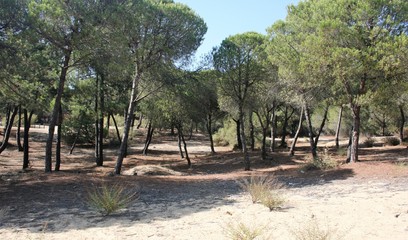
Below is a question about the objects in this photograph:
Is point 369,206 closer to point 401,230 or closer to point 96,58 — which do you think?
point 401,230

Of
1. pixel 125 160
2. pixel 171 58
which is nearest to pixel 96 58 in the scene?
pixel 171 58

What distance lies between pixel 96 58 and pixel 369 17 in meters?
10.5

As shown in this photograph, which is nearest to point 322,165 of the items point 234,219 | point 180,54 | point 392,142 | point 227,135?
point 180,54

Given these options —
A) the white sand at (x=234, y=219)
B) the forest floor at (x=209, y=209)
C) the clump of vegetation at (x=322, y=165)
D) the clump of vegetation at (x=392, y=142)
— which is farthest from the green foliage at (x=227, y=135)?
the white sand at (x=234, y=219)

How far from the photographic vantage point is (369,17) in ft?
42.9

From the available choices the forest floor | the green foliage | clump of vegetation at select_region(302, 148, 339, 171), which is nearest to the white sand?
the forest floor

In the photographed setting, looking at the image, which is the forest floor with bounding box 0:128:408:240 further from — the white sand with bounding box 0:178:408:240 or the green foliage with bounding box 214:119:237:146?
the green foliage with bounding box 214:119:237:146

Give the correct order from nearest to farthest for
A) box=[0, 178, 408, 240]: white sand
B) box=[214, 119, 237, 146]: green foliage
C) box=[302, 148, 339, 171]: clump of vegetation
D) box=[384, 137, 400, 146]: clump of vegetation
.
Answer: box=[0, 178, 408, 240]: white sand → box=[302, 148, 339, 171]: clump of vegetation → box=[384, 137, 400, 146]: clump of vegetation → box=[214, 119, 237, 146]: green foliage

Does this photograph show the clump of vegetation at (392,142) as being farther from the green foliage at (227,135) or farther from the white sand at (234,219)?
the white sand at (234,219)

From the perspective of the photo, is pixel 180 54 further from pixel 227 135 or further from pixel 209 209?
pixel 227 135

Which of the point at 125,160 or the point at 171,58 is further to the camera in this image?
the point at 125,160

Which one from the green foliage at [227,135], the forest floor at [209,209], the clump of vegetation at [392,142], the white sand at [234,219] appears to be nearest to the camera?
the white sand at [234,219]

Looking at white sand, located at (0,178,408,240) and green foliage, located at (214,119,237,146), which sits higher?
green foliage, located at (214,119,237,146)

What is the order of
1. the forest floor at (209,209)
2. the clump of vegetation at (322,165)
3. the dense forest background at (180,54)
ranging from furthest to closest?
1. the clump of vegetation at (322,165)
2. the dense forest background at (180,54)
3. the forest floor at (209,209)
